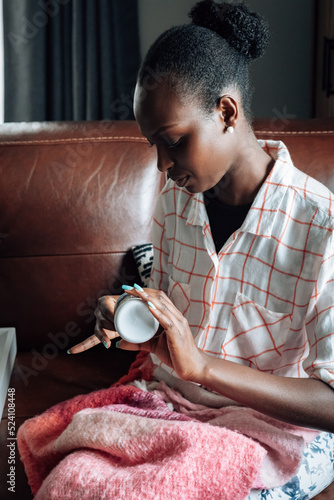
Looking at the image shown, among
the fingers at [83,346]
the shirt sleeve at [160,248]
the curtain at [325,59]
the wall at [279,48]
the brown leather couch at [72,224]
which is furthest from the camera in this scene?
the wall at [279,48]

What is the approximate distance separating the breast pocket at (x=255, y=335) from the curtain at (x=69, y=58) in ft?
5.69

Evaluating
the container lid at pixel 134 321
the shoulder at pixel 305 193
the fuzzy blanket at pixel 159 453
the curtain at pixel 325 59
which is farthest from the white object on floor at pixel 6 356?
the curtain at pixel 325 59

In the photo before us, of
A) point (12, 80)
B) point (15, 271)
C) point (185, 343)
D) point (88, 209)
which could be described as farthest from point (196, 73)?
point (12, 80)

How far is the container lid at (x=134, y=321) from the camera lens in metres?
0.86

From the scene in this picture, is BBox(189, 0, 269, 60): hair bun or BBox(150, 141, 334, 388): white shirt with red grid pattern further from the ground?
BBox(189, 0, 269, 60): hair bun

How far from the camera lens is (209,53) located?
93 centimetres

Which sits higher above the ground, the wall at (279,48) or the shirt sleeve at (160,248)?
the wall at (279,48)

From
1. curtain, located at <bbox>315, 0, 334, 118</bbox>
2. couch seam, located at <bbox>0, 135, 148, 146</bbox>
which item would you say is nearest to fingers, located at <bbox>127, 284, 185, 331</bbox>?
couch seam, located at <bbox>0, 135, 148, 146</bbox>

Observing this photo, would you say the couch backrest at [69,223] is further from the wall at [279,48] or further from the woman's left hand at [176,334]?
the wall at [279,48]

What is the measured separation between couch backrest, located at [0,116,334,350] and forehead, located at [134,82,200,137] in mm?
606

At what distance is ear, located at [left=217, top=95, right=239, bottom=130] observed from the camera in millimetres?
936

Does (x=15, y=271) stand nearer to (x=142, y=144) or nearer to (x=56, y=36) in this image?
(x=142, y=144)

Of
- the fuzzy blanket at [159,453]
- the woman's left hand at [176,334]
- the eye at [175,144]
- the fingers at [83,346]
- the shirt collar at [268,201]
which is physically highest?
the eye at [175,144]

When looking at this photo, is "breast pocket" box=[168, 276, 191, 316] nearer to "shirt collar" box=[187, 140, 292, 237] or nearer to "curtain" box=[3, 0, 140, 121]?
"shirt collar" box=[187, 140, 292, 237]
